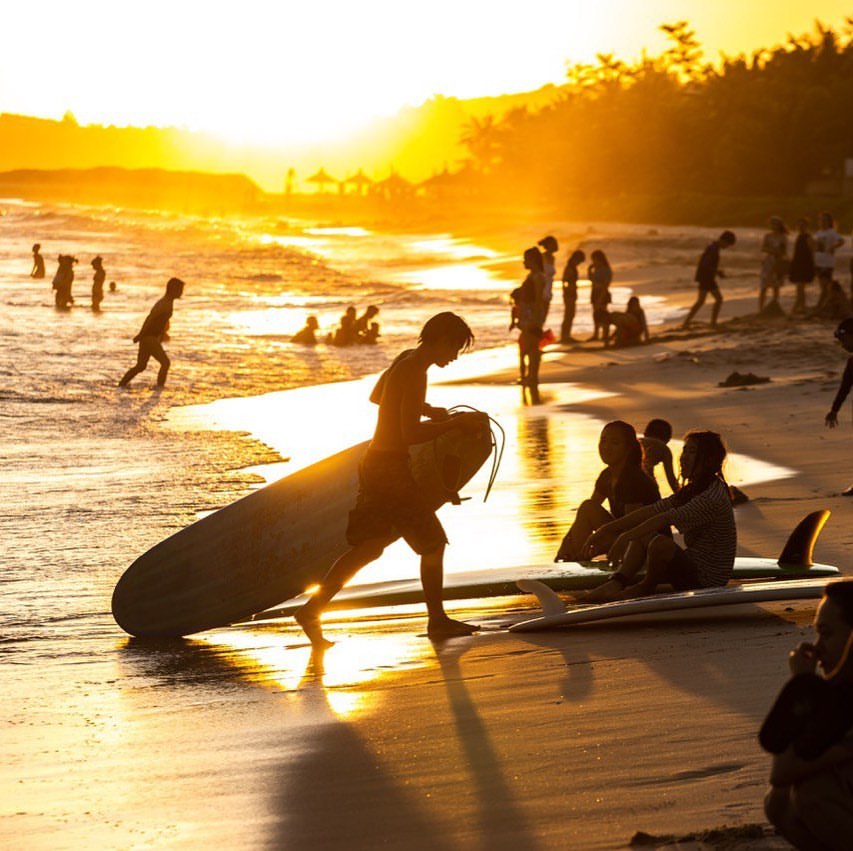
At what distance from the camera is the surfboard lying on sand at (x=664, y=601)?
6266 mm

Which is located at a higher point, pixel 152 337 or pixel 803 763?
pixel 803 763

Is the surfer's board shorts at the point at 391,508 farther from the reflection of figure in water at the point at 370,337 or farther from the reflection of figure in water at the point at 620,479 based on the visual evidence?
the reflection of figure in water at the point at 370,337

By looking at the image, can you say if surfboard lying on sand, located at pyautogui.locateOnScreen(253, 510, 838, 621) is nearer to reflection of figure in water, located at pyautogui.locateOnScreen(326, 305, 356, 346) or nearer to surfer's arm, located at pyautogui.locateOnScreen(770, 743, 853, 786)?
surfer's arm, located at pyautogui.locateOnScreen(770, 743, 853, 786)

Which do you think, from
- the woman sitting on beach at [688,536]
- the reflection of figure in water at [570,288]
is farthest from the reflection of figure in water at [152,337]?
the woman sitting on beach at [688,536]

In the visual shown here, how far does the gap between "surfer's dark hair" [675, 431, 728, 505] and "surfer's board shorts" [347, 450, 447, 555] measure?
3.78 feet

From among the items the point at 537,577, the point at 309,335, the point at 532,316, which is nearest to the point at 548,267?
the point at 532,316

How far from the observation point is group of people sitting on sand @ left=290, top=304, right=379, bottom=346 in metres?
27.6

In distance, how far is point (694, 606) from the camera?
20.8 ft

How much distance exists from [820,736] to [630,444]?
167 inches

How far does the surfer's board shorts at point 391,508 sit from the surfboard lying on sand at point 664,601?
0.56 metres

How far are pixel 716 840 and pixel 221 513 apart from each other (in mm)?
4159

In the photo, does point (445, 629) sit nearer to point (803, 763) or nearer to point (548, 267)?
point (803, 763)

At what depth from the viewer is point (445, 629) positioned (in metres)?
6.66

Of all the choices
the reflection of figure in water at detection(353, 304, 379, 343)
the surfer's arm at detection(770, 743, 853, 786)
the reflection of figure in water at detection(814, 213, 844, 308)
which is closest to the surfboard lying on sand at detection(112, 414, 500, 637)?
the surfer's arm at detection(770, 743, 853, 786)
